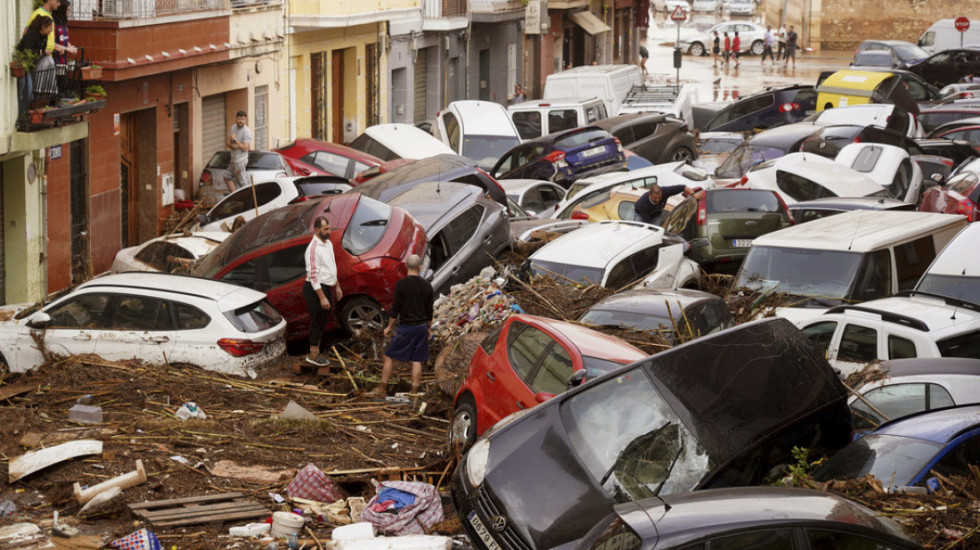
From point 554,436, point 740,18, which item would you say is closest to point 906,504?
point 554,436

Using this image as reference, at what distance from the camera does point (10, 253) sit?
765 inches

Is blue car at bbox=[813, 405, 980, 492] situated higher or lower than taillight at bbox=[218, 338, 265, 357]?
higher

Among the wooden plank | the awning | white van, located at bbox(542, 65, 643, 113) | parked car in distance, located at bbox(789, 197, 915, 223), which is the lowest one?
the wooden plank

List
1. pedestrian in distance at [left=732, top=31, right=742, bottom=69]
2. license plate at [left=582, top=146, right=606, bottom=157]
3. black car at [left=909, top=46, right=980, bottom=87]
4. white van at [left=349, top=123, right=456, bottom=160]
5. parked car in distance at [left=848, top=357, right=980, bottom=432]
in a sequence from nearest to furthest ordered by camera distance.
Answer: parked car in distance at [left=848, top=357, right=980, bottom=432], license plate at [left=582, top=146, right=606, bottom=157], white van at [left=349, top=123, right=456, bottom=160], black car at [left=909, top=46, right=980, bottom=87], pedestrian in distance at [left=732, top=31, right=742, bottom=69]

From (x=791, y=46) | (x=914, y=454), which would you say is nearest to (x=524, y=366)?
(x=914, y=454)

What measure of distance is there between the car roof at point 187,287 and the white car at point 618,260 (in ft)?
12.2

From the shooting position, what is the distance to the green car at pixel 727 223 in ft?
58.5

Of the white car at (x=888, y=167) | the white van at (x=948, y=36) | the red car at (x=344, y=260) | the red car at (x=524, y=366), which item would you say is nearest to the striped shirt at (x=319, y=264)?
the red car at (x=344, y=260)

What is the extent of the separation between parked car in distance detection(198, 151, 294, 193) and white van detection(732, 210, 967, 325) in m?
10.6

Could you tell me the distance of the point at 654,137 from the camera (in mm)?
29203

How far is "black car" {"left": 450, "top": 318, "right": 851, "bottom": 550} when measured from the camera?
7.79 meters

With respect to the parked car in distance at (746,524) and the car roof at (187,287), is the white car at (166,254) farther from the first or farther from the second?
the parked car in distance at (746,524)

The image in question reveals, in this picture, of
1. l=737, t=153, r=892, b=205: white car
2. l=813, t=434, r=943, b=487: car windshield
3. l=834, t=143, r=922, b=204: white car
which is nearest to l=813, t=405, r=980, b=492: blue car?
l=813, t=434, r=943, b=487: car windshield

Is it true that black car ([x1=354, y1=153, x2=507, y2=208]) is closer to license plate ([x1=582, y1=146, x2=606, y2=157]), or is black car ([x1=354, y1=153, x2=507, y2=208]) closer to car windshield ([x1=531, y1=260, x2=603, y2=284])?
car windshield ([x1=531, y1=260, x2=603, y2=284])
